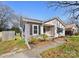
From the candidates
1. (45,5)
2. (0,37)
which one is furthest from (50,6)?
(0,37)

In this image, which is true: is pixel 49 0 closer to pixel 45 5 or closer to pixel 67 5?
pixel 45 5

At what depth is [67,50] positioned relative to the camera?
4355mm

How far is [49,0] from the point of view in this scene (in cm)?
421

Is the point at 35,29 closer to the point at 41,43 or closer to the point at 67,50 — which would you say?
the point at 41,43

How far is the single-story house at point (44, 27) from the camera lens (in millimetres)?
4301

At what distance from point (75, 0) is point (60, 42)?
3.76 ft

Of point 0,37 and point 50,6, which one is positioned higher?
point 50,6

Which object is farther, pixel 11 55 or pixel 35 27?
pixel 35 27

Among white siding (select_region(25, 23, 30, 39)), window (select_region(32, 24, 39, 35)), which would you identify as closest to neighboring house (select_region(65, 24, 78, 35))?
window (select_region(32, 24, 39, 35))

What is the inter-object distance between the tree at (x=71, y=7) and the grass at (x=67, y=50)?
482 millimetres

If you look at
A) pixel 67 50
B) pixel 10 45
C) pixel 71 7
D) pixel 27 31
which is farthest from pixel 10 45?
pixel 71 7

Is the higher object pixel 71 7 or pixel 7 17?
pixel 71 7

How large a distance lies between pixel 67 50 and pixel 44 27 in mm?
847

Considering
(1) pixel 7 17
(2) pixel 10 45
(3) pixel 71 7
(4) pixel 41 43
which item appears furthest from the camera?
(3) pixel 71 7
